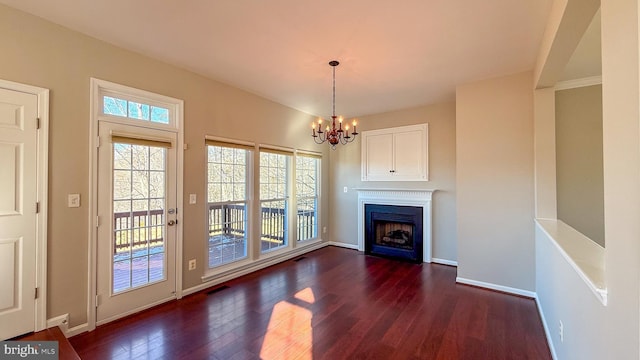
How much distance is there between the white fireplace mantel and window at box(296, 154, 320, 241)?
3.08 feet

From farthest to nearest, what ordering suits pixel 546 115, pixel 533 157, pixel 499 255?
pixel 499 255 → pixel 533 157 → pixel 546 115

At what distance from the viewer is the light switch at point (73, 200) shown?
8.16 ft

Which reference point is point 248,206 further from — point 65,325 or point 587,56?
point 587,56

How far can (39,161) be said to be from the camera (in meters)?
2.31

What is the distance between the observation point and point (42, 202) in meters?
2.33

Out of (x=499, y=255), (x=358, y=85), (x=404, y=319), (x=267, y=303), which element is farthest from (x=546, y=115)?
(x=267, y=303)

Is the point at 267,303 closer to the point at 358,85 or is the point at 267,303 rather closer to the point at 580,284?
the point at 580,284

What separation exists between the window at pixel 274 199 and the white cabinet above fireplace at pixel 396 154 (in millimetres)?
1656

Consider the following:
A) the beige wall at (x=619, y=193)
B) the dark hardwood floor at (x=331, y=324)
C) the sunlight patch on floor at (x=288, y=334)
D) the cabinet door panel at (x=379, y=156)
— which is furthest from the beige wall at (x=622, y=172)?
the cabinet door panel at (x=379, y=156)

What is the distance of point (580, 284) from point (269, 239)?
396 centimetres

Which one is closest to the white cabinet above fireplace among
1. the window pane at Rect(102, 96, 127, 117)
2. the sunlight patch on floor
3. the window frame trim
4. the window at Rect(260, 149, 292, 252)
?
the window at Rect(260, 149, 292, 252)

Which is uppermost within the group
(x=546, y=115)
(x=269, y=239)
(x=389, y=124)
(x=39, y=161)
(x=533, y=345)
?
(x=389, y=124)

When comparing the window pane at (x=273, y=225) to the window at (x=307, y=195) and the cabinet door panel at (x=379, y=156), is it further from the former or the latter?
the cabinet door panel at (x=379, y=156)

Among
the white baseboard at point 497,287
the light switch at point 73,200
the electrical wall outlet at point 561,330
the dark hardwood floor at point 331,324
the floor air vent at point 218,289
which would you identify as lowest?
the dark hardwood floor at point 331,324
